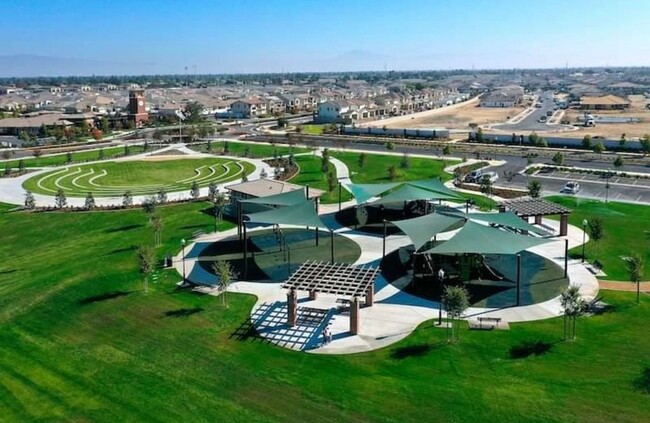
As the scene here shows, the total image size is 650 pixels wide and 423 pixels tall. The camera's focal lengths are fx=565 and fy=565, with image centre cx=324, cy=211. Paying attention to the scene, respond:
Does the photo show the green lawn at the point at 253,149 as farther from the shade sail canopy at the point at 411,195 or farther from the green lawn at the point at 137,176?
the shade sail canopy at the point at 411,195

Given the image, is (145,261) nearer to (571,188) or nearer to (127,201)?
(127,201)

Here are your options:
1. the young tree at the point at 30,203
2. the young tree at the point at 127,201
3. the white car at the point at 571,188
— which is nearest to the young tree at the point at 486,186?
the white car at the point at 571,188

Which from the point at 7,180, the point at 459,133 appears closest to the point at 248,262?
the point at 7,180

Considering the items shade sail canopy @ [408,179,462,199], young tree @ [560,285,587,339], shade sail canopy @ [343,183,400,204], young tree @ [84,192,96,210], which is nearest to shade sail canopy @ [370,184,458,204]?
shade sail canopy @ [408,179,462,199]

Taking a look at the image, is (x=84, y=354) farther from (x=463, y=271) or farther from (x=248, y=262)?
(x=463, y=271)

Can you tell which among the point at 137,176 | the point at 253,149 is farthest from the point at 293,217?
the point at 253,149

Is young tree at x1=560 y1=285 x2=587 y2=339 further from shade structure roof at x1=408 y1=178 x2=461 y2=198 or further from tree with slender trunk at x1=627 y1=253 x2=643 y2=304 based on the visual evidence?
shade structure roof at x1=408 y1=178 x2=461 y2=198
